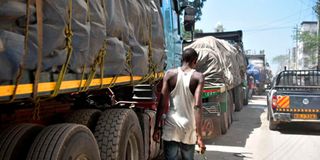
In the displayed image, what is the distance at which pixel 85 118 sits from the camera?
414 centimetres

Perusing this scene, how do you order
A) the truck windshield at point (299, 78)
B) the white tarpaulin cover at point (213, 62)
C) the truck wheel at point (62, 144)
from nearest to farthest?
the truck wheel at point (62, 144), the white tarpaulin cover at point (213, 62), the truck windshield at point (299, 78)

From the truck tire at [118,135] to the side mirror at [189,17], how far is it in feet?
12.9

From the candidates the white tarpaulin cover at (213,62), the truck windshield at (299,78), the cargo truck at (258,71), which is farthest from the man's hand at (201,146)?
the cargo truck at (258,71)

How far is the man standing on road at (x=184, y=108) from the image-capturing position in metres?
4.19

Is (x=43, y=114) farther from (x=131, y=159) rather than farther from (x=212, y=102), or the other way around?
(x=212, y=102)

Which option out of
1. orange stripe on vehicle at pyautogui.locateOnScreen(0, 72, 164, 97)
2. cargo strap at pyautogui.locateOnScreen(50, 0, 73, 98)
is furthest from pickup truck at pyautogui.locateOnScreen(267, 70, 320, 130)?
cargo strap at pyautogui.locateOnScreen(50, 0, 73, 98)

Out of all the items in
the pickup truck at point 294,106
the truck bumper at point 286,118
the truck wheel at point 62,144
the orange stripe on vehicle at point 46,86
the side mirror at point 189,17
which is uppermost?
the side mirror at point 189,17

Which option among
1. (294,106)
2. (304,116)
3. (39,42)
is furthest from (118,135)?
(304,116)

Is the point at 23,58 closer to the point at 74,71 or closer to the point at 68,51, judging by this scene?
the point at 68,51

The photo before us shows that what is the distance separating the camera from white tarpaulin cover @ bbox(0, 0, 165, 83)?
2112mm

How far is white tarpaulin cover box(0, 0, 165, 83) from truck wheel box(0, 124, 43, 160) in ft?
1.94

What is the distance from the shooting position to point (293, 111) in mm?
10711

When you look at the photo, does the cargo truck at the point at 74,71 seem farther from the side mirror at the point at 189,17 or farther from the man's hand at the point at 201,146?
the side mirror at the point at 189,17

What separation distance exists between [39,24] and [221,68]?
8721 mm
